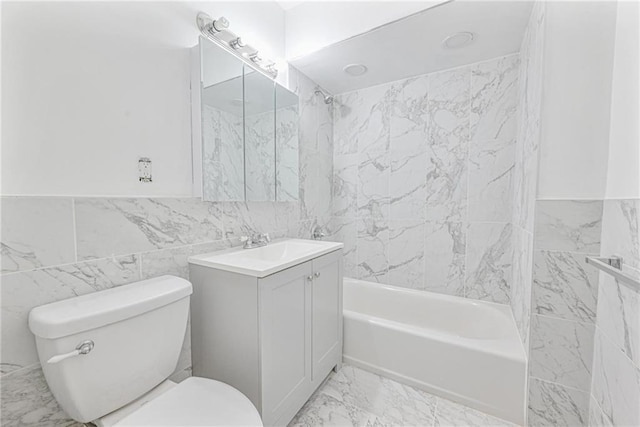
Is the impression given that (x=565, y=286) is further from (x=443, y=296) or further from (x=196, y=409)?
(x=196, y=409)

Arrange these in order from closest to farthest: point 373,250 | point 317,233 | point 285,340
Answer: point 285,340 → point 317,233 → point 373,250

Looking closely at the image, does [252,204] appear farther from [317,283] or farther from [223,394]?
[223,394]

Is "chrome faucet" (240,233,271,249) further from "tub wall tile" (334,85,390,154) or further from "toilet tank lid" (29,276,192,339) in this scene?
"tub wall tile" (334,85,390,154)

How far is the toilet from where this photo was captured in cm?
78

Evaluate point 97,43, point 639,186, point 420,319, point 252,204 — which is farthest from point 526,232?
point 97,43

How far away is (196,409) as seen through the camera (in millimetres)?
896

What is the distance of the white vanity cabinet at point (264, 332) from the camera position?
1.11 metres

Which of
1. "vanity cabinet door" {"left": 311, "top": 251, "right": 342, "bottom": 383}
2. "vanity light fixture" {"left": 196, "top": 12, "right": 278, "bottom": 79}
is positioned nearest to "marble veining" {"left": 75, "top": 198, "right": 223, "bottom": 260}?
"vanity cabinet door" {"left": 311, "top": 251, "right": 342, "bottom": 383}

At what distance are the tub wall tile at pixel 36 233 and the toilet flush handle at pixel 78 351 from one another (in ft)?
1.07

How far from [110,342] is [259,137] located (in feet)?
4.38

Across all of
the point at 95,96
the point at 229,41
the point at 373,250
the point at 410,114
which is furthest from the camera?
the point at 373,250

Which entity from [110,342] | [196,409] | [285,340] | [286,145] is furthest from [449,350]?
[286,145]

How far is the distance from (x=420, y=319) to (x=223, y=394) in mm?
1747

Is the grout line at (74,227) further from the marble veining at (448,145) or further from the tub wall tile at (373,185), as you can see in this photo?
the marble veining at (448,145)
